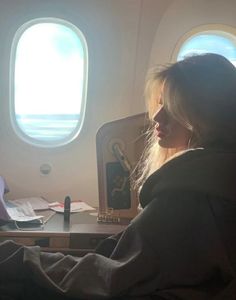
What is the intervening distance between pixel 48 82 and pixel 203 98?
124 centimetres

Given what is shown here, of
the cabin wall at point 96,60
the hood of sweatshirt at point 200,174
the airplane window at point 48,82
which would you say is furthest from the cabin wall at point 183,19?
the hood of sweatshirt at point 200,174

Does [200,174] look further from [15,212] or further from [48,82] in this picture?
[48,82]

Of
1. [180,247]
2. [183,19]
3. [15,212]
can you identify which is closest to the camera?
[180,247]

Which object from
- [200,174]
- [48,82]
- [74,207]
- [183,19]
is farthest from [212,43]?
[200,174]

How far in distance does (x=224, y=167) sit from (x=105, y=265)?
0.32m

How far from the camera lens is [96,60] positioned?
1.84 m

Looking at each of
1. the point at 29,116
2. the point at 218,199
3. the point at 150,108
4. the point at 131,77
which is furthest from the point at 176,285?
the point at 29,116

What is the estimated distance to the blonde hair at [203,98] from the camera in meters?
0.86

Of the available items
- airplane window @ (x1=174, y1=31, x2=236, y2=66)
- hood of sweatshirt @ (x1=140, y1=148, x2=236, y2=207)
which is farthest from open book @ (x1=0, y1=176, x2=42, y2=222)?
airplane window @ (x1=174, y1=31, x2=236, y2=66)

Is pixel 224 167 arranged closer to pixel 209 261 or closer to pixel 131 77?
pixel 209 261

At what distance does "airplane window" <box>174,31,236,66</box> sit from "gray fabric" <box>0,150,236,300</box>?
120cm

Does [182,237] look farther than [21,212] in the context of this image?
No

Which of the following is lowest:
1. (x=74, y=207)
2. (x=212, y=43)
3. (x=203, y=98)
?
(x=74, y=207)

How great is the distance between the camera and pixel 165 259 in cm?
78
